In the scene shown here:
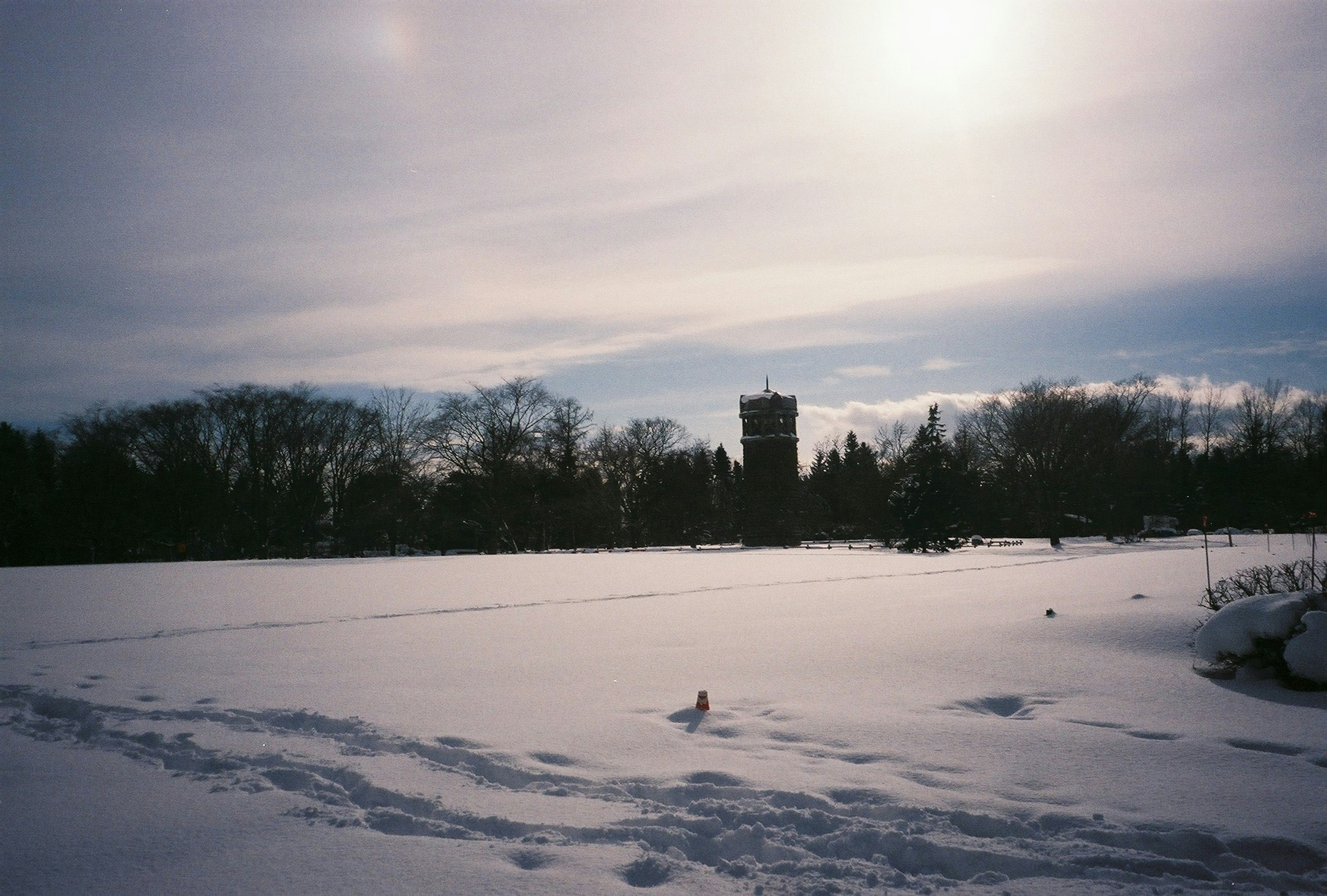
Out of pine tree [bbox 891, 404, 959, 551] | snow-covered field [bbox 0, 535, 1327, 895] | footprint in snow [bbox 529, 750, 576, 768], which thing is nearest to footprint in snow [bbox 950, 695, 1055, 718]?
snow-covered field [bbox 0, 535, 1327, 895]

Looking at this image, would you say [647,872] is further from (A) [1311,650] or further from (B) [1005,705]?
(A) [1311,650]

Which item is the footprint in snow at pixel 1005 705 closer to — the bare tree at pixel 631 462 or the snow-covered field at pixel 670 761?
the snow-covered field at pixel 670 761

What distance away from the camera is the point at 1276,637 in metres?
6.15

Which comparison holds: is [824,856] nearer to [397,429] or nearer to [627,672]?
[627,672]

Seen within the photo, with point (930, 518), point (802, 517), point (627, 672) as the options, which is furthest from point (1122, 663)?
point (802, 517)

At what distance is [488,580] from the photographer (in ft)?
64.3

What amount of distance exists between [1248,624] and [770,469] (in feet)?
161

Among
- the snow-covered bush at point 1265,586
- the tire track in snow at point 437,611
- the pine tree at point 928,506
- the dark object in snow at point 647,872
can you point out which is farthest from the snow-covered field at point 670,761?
the pine tree at point 928,506

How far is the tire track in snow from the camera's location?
1025cm

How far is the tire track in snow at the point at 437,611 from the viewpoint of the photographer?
1025 centimetres

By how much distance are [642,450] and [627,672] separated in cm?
5641

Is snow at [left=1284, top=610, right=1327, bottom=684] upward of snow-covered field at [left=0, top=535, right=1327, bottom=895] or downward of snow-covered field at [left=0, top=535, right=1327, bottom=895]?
upward

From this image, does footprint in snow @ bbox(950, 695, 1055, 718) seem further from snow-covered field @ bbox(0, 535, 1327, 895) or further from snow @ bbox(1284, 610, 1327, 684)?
snow @ bbox(1284, 610, 1327, 684)

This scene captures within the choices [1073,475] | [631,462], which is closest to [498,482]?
[631,462]
